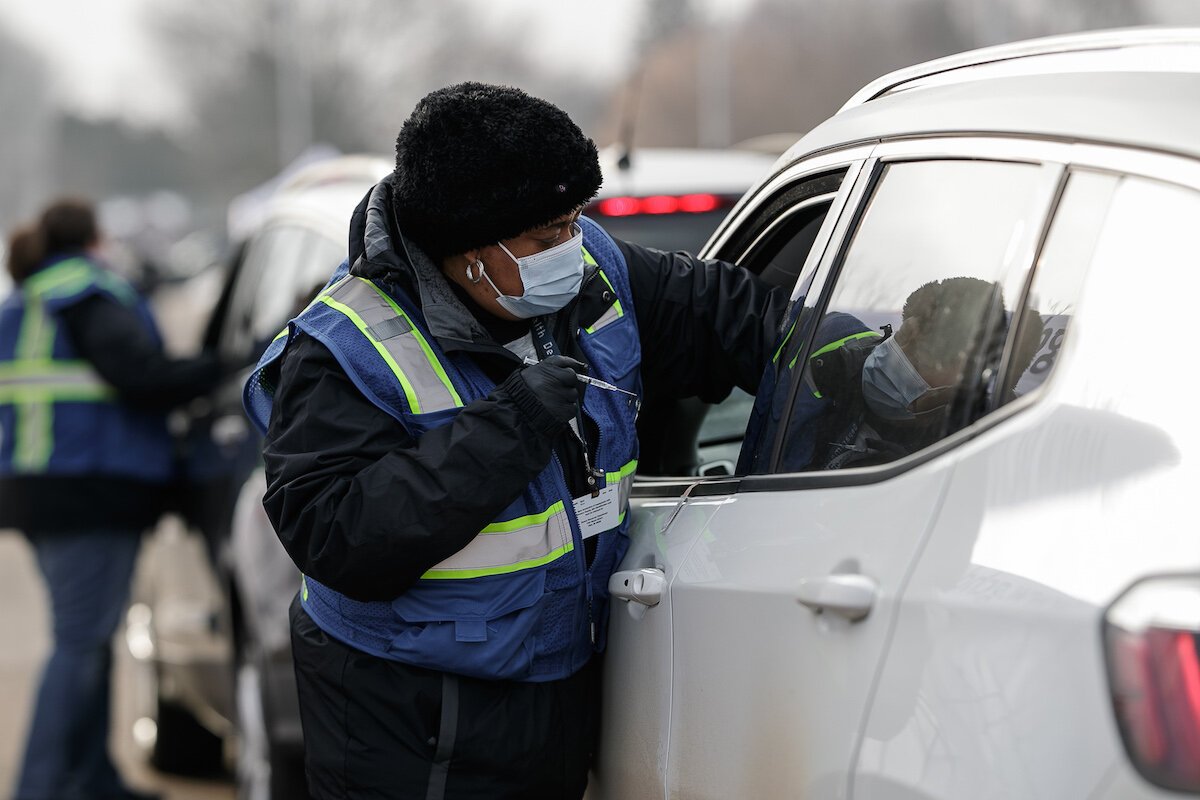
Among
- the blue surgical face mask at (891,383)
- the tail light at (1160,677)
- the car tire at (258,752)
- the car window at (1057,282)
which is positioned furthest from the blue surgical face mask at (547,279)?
the car tire at (258,752)

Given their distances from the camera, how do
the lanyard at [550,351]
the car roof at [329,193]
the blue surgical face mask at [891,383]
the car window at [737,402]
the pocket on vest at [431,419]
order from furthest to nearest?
the car roof at [329,193] → the car window at [737,402] → the lanyard at [550,351] → the pocket on vest at [431,419] → the blue surgical face mask at [891,383]

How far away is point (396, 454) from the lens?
2.23 m

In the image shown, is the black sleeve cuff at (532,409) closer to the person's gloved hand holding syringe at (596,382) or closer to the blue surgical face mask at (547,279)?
the person's gloved hand holding syringe at (596,382)

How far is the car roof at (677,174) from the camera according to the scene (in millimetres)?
4402

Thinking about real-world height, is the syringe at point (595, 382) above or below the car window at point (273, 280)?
above

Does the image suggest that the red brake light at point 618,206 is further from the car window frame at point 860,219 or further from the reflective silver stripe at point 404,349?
the car window frame at point 860,219

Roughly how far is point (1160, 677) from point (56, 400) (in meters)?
4.26

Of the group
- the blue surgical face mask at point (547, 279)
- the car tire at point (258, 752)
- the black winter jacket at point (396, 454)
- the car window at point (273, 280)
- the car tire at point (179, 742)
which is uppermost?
the blue surgical face mask at point (547, 279)

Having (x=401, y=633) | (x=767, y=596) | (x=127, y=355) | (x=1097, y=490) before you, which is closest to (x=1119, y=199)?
(x=1097, y=490)

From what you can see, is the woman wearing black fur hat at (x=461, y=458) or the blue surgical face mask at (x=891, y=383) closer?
the blue surgical face mask at (x=891, y=383)

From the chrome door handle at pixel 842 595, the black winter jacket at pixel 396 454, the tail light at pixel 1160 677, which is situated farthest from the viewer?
the black winter jacket at pixel 396 454

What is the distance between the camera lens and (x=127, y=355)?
4.91 metres

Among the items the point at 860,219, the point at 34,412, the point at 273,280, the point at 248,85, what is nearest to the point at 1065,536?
the point at 860,219

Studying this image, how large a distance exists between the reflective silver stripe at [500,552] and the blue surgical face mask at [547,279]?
0.35 m
